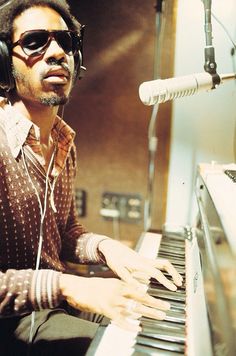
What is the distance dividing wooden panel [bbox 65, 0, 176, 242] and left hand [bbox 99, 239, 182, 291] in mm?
834

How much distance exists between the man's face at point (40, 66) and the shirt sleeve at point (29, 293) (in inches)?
21.3

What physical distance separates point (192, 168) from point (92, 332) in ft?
2.93

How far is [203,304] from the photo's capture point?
2.71ft

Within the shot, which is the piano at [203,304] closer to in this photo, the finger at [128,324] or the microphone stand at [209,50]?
the finger at [128,324]

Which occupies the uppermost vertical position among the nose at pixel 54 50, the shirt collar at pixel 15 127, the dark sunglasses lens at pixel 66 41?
the dark sunglasses lens at pixel 66 41

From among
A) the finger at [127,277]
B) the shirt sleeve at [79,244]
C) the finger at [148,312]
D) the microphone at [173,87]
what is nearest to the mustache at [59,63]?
the microphone at [173,87]

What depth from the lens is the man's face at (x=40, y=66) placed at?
1110 mm

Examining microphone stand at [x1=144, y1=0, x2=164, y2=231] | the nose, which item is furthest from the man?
microphone stand at [x1=144, y1=0, x2=164, y2=231]

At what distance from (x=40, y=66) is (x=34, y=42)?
0.07 metres

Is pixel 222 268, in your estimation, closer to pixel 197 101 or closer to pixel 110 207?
pixel 197 101

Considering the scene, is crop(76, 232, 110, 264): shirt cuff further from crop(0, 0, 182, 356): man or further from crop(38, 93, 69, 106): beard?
crop(38, 93, 69, 106): beard

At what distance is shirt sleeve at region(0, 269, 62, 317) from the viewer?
32.8 inches

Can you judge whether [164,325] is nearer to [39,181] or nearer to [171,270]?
[171,270]

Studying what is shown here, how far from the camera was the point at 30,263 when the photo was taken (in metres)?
1.12
